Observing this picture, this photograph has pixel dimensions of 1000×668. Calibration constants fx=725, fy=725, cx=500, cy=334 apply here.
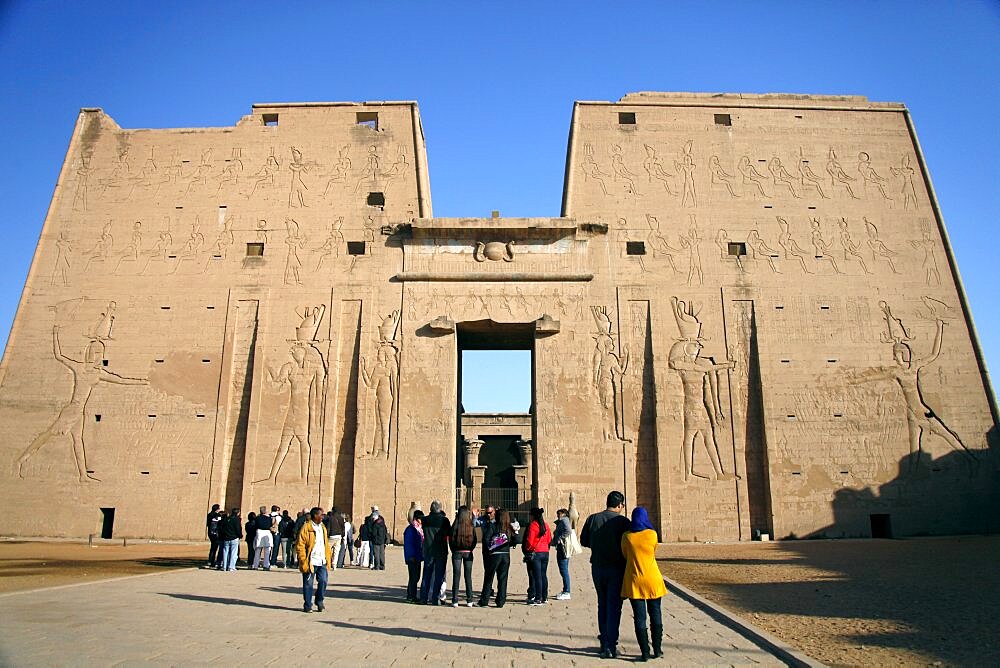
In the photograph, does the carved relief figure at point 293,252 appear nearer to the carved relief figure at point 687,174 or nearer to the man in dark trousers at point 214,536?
the man in dark trousers at point 214,536

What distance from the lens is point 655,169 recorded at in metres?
21.0

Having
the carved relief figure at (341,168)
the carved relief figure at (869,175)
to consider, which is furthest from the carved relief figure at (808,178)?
the carved relief figure at (341,168)

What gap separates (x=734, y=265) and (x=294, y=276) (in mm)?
12215

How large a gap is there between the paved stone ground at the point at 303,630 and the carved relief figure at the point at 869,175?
16.8m

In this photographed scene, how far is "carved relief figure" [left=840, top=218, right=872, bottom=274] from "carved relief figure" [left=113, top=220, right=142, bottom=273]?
781 inches

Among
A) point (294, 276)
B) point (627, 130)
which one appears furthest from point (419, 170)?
point (627, 130)

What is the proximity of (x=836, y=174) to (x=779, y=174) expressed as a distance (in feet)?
5.56

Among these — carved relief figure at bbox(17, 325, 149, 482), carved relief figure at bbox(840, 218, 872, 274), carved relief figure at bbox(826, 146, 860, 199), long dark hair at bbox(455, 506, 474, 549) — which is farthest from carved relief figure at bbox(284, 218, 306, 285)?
carved relief figure at bbox(826, 146, 860, 199)

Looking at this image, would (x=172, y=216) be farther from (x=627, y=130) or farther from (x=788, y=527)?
(x=788, y=527)

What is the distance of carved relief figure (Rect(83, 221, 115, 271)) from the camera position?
20.5 meters

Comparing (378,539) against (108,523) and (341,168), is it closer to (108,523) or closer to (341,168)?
(108,523)

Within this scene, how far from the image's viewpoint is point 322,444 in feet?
61.4

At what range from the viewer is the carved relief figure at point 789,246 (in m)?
20.2

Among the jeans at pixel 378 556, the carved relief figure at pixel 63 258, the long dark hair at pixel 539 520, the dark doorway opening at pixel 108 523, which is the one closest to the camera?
the long dark hair at pixel 539 520
